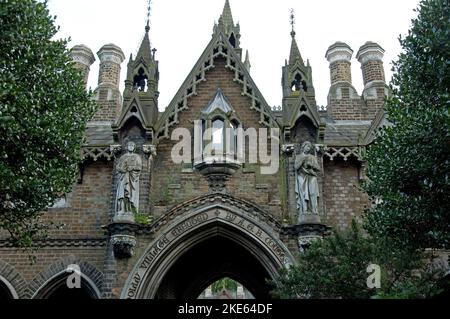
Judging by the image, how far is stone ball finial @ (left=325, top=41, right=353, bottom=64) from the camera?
92.5ft

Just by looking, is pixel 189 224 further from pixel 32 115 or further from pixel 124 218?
pixel 32 115

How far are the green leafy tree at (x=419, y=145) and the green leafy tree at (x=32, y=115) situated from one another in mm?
7379

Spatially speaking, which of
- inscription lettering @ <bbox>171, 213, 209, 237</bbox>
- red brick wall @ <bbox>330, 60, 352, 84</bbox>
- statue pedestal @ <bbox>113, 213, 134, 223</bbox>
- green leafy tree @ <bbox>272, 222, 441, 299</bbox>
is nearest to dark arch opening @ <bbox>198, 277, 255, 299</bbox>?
red brick wall @ <bbox>330, 60, 352, 84</bbox>

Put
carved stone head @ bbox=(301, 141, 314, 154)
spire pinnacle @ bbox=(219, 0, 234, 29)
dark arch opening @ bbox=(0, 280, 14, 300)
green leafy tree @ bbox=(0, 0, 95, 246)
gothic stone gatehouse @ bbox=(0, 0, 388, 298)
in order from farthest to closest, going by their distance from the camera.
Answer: spire pinnacle @ bbox=(219, 0, 234, 29) → dark arch opening @ bbox=(0, 280, 14, 300) → carved stone head @ bbox=(301, 141, 314, 154) → gothic stone gatehouse @ bbox=(0, 0, 388, 298) → green leafy tree @ bbox=(0, 0, 95, 246)

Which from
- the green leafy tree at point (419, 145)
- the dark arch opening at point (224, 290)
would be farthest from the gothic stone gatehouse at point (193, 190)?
the dark arch opening at point (224, 290)

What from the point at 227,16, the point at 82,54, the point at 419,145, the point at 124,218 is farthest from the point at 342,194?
the point at 227,16

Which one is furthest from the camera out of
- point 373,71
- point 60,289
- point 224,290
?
point 224,290

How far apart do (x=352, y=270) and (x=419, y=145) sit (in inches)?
124

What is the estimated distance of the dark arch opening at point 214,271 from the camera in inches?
805

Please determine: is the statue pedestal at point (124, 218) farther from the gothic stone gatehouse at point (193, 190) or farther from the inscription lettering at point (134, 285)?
the inscription lettering at point (134, 285)

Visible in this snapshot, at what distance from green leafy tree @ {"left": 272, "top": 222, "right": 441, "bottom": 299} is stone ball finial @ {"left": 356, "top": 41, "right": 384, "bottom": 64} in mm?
16906

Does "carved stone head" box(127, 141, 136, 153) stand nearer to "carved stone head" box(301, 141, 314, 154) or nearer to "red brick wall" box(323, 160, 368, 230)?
→ "carved stone head" box(301, 141, 314, 154)

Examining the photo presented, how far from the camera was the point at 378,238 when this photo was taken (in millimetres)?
12102

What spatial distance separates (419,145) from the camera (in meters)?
10.7
